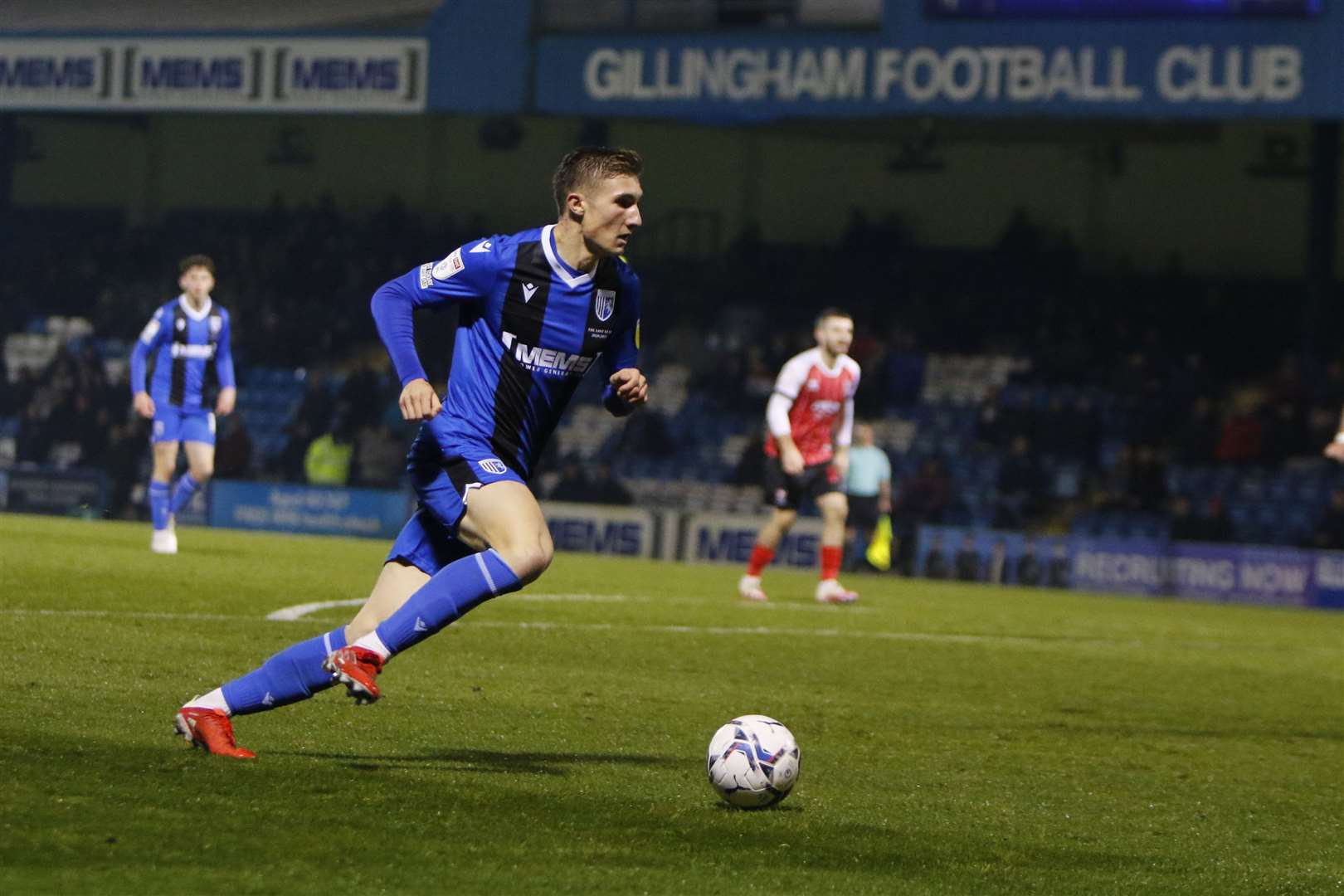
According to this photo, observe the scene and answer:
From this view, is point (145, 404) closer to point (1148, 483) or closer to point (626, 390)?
point (626, 390)

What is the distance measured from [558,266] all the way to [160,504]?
38.4 feet

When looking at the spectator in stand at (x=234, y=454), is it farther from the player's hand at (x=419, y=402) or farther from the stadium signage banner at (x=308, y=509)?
the player's hand at (x=419, y=402)

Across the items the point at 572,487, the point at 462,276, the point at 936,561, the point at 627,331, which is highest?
the point at 462,276

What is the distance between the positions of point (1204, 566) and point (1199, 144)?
944cm

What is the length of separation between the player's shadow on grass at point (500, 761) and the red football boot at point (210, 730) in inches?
13.4

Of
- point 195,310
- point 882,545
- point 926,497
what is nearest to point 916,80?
point 926,497

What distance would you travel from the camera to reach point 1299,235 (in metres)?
29.7

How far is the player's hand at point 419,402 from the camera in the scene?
5938mm

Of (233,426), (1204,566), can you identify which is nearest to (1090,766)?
(1204,566)

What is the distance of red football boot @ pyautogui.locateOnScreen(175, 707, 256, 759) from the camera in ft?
19.4

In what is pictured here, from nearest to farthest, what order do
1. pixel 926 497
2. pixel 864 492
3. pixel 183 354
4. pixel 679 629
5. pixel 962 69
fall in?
pixel 679 629 → pixel 183 354 → pixel 864 492 → pixel 962 69 → pixel 926 497

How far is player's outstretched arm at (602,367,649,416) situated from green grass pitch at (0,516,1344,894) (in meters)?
1.22

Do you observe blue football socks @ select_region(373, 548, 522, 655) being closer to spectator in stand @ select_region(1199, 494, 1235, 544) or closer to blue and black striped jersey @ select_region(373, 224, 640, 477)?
blue and black striped jersey @ select_region(373, 224, 640, 477)

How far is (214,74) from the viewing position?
1136 inches
